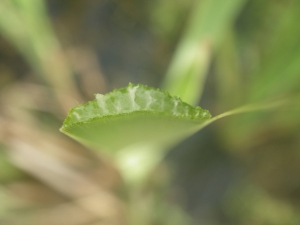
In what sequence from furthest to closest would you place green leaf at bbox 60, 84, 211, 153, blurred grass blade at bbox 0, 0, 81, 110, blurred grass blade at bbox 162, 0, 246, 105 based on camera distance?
blurred grass blade at bbox 0, 0, 81, 110, blurred grass blade at bbox 162, 0, 246, 105, green leaf at bbox 60, 84, 211, 153

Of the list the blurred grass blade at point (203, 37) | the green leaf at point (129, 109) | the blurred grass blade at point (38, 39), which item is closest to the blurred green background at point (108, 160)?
the blurred grass blade at point (38, 39)

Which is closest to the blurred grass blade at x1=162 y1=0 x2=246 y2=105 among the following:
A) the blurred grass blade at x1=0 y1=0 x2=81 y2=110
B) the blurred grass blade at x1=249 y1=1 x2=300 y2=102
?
the blurred grass blade at x1=249 y1=1 x2=300 y2=102

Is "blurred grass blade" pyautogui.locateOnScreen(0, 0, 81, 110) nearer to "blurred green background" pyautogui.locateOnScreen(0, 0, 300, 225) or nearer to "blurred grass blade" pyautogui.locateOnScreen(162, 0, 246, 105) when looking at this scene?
"blurred green background" pyautogui.locateOnScreen(0, 0, 300, 225)

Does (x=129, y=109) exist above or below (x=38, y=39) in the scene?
below

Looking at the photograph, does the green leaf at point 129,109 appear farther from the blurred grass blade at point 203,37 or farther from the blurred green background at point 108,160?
the blurred green background at point 108,160

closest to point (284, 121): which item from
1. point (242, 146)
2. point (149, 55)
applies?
point (242, 146)

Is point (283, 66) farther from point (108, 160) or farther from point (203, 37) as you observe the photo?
point (108, 160)

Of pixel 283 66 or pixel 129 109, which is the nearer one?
pixel 129 109

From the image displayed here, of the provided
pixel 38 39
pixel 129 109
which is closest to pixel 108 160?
pixel 38 39
